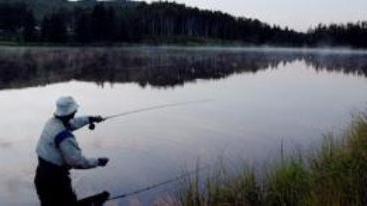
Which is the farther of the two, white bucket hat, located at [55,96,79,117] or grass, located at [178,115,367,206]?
white bucket hat, located at [55,96,79,117]

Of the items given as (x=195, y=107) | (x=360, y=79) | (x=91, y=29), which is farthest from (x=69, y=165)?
(x=91, y=29)

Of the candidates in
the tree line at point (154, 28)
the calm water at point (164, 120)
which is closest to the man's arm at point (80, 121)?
the calm water at point (164, 120)

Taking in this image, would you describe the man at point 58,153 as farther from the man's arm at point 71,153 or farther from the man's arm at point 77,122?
the man's arm at point 77,122

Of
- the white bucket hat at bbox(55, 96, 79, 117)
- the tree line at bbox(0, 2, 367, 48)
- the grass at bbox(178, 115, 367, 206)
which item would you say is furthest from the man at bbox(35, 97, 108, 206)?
the tree line at bbox(0, 2, 367, 48)

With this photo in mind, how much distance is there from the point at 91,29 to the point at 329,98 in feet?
211

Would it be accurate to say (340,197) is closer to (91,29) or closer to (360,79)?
(360,79)

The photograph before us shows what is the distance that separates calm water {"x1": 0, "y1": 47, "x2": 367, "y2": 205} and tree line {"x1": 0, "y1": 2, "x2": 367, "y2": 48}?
5036cm

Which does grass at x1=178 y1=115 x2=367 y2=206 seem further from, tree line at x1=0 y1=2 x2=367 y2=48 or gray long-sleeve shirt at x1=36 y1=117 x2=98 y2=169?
tree line at x1=0 y1=2 x2=367 y2=48

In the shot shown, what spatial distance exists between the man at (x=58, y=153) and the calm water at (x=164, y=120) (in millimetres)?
1512

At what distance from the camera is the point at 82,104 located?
20281 mm

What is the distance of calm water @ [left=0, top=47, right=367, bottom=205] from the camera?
36.7 feet

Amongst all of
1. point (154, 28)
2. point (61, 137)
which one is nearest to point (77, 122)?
point (61, 137)

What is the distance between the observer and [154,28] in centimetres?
11581

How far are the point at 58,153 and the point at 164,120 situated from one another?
9.77 m
